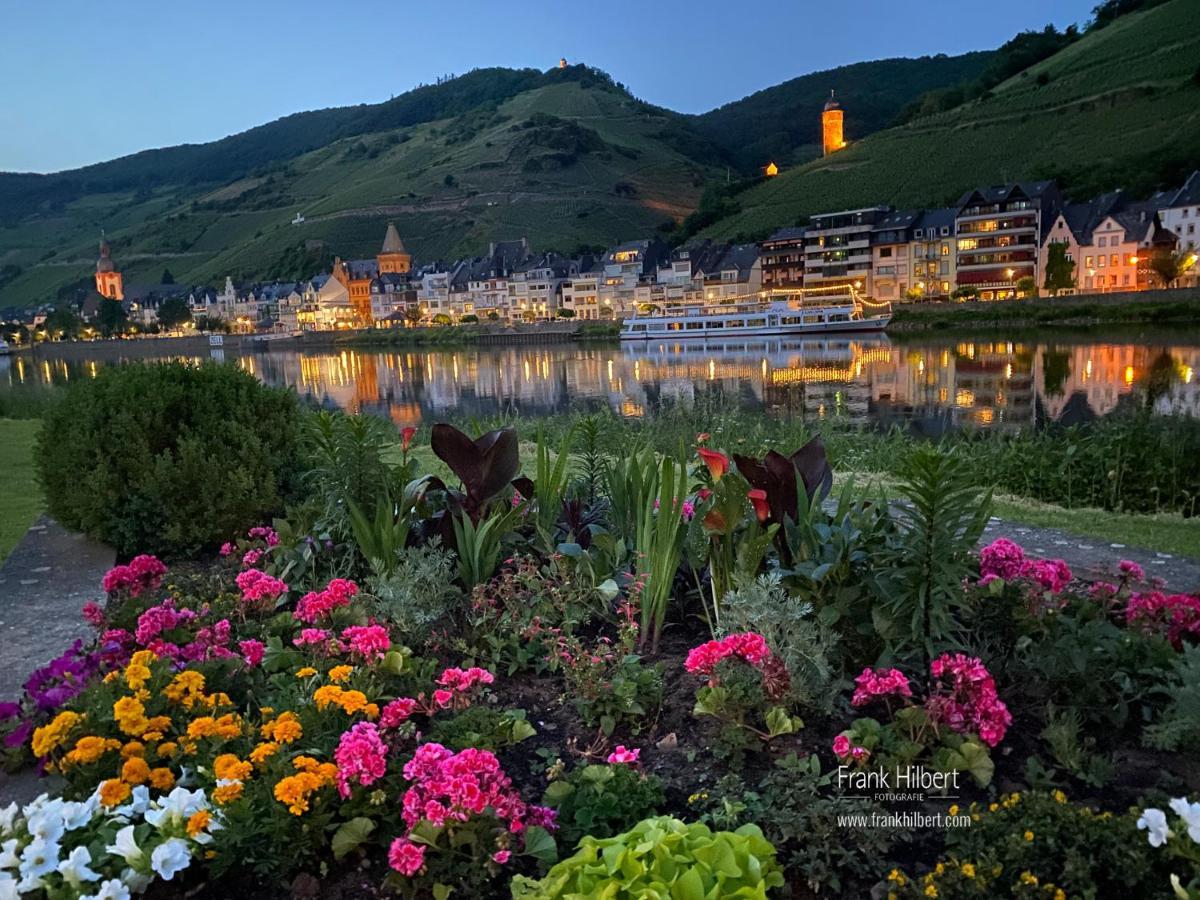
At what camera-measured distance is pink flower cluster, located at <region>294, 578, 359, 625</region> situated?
12.3 ft

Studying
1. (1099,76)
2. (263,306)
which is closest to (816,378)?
(1099,76)

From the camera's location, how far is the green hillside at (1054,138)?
82.7 meters

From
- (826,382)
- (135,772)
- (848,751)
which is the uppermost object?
(135,772)

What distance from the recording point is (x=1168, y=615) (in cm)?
344

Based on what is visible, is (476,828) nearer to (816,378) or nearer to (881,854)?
(881,854)

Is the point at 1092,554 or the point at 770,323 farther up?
the point at 770,323

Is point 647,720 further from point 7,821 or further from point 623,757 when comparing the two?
point 7,821

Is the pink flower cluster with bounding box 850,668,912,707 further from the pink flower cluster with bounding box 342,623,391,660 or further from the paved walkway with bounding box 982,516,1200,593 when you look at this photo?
the paved walkway with bounding box 982,516,1200,593

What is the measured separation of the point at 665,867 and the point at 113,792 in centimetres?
164

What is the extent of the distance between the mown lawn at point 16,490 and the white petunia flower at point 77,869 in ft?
18.3

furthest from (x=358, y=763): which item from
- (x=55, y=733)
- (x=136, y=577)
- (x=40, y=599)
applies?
(x=40, y=599)

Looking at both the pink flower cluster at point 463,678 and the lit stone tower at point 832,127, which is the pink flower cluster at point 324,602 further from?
the lit stone tower at point 832,127

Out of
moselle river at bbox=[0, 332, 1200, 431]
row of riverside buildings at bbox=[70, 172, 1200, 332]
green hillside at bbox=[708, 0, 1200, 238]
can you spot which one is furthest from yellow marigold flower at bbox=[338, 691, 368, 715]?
green hillside at bbox=[708, 0, 1200, 238]

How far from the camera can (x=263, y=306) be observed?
137 metres
